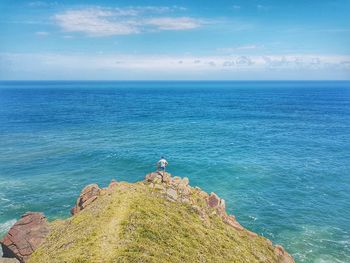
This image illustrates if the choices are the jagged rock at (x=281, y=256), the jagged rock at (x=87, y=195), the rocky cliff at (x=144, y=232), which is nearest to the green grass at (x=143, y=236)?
the rocky cliff at (x=144, y=232)

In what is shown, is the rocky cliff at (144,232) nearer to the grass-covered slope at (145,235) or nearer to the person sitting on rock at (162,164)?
the grass-covered slope at (145,235)

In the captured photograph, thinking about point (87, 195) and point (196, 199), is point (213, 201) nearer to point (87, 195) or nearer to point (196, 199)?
point (196, 199)

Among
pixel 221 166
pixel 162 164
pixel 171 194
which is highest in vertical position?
pixel 162 164

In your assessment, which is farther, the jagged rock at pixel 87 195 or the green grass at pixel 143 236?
the jagged rock at pixel 87 195

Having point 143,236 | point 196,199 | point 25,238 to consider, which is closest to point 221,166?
point 196,199

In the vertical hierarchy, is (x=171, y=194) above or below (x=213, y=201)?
above

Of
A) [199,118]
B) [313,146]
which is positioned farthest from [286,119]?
[313,146]

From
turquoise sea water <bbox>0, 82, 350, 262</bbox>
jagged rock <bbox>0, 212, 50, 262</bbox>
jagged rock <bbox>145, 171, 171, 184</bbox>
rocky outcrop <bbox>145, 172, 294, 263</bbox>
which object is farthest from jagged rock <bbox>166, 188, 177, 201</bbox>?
turquoise sea water <bbox>0, 82, 350, 262</bbox>

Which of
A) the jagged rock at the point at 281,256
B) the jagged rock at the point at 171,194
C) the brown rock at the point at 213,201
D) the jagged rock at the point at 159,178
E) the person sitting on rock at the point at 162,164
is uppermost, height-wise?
the person sitting on rock at the point at 162,164
